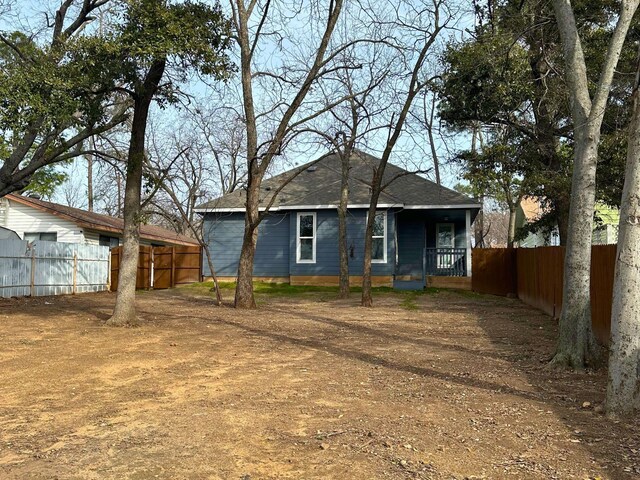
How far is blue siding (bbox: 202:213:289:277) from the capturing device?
2348 cm

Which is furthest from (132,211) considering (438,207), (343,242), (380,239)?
(438,207)

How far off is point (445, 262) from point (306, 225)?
5818 mm

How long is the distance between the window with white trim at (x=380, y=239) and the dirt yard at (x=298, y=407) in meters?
11.0

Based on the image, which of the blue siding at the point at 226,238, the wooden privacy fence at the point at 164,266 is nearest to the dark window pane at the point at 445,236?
the blue siding at the point at 226,238

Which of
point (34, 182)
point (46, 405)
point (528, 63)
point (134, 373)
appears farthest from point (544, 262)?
point (34, 182)

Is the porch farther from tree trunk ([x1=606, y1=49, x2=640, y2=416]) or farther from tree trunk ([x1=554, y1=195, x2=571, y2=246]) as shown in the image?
tree trunk ([x1=606, y1=49, x2=640, y2=416])

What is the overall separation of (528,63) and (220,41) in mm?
7568

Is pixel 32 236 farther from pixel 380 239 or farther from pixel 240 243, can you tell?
pixel 380 239

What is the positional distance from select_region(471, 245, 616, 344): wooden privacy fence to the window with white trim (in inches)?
134

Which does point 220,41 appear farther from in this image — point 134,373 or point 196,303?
point 196,303

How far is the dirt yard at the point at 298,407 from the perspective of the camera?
13.3ft

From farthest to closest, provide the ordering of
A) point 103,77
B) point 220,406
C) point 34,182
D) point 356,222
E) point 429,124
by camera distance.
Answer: point 34,182 → point 356,222 → point 429,124 → point 103,77 → point 220,406

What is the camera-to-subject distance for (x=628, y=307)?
209 inches

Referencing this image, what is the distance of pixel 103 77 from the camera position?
10.5m
